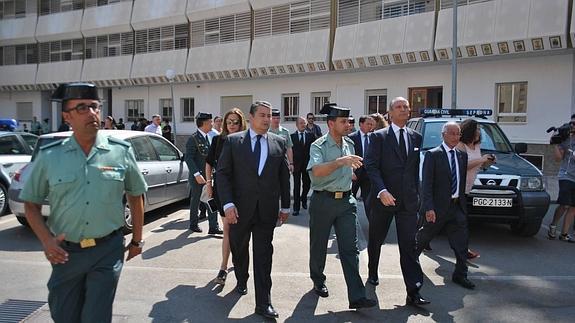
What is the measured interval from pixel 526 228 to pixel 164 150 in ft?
20.0

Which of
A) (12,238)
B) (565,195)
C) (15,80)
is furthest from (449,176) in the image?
(15,80)

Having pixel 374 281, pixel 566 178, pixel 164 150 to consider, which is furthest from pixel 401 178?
pixel 164 150

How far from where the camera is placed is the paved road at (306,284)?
4441 mm

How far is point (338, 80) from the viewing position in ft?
66.2

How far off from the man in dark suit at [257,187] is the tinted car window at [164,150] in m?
4.52

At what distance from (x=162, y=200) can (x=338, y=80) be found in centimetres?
1308

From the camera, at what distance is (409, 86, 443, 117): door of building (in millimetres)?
17781

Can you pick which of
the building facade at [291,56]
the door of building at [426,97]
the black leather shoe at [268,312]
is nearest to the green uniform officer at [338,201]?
the black leather shoe at [268,312]

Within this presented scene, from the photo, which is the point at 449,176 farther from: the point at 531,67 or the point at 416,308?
the point at 531,67

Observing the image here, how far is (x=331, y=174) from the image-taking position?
179 inches

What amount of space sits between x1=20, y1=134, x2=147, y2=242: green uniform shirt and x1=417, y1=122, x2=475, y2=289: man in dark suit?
3344 millimetres

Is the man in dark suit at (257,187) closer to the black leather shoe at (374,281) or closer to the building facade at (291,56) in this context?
the black leather shoe at (374,281)

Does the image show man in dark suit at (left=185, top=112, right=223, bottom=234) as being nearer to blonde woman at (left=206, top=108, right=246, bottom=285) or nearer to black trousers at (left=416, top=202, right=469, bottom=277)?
blonde woman at (left=206, top=108, right=246, bottom=285)

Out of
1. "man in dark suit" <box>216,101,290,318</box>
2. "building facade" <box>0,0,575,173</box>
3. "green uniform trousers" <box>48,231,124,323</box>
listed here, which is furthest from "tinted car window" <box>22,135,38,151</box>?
"building facade" <box>0,0,575,173</box>
